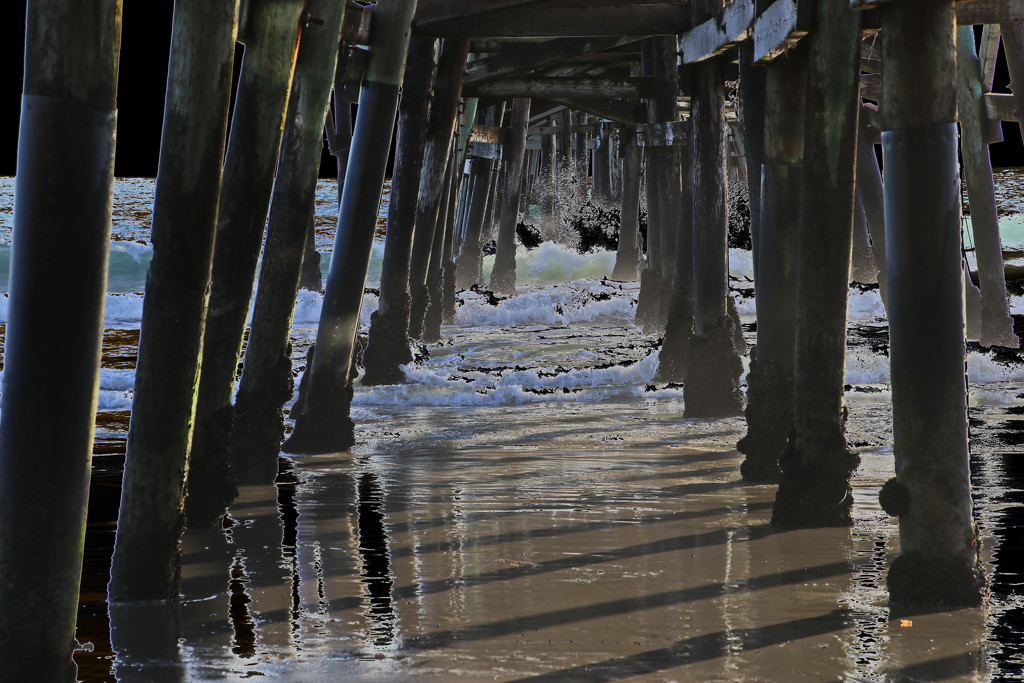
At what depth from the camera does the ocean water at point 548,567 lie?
2820mm

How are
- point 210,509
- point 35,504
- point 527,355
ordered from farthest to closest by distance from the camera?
point 527,355 → point 210,509 → point 35,504

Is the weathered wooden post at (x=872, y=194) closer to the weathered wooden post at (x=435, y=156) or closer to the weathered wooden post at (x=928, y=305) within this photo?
the weathered wooden post at (x=435, y=156)

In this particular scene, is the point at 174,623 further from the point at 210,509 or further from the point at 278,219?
the point at 278,219

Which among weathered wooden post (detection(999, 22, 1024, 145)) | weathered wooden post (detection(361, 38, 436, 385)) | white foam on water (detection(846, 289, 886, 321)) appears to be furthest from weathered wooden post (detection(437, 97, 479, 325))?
weathered wooden post (detection(999, 22, 1024, 145))

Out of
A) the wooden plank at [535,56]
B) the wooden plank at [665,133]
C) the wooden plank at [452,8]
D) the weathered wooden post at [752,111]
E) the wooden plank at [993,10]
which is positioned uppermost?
the wooden plank at [535,56]

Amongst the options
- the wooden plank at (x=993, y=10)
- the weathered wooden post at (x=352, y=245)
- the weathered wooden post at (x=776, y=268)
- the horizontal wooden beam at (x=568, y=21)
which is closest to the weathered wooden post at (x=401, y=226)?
the horizontal wooden beam at (x=568, y=21)

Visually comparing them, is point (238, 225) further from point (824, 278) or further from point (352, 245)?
point (352, 245)

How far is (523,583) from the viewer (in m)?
3.47

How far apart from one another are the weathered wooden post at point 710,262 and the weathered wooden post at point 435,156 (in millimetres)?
2194

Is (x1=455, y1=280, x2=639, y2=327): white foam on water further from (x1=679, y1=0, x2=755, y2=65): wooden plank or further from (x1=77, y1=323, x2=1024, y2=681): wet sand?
(x1=77, y1=323, x2=1024, y2=681): wet sand

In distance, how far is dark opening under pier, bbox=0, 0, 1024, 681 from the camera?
2312mm

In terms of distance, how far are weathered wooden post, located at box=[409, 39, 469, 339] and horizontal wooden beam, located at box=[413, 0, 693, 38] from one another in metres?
1.63

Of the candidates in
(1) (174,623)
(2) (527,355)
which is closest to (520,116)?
(2) (527,355)

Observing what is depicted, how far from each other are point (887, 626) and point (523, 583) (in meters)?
0.94
